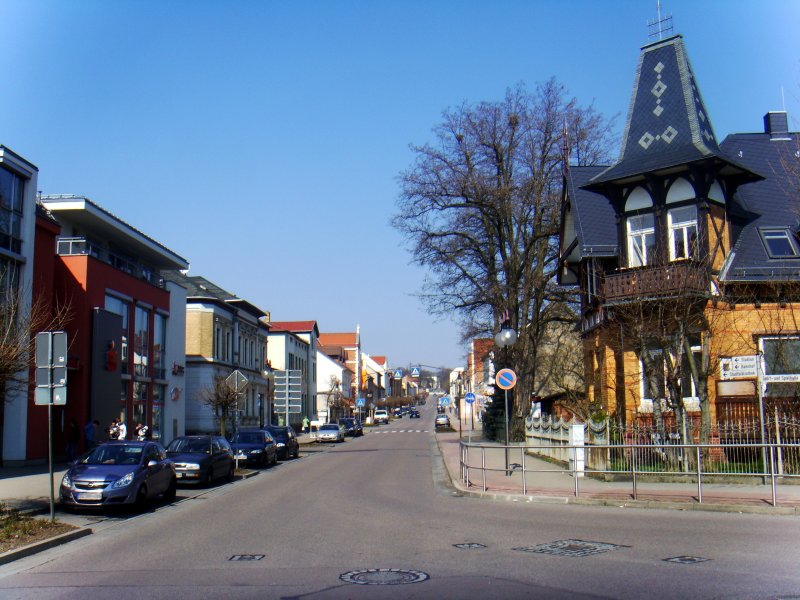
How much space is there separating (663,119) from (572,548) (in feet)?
67.5

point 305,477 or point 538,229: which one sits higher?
point 538,229

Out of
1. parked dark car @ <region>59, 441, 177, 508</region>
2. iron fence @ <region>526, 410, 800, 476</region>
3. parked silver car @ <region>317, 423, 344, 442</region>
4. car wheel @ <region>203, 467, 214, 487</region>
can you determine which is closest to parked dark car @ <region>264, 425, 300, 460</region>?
car wheel @ <region>203, 467, 214, 487</region>

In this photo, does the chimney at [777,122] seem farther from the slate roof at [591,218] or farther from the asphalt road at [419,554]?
the asphalt road at [419,554]

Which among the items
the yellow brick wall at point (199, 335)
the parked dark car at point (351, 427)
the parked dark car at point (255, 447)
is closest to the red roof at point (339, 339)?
the parked dark car at point (351, 427)

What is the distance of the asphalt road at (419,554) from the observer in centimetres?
862

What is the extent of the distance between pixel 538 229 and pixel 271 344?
4337 cm

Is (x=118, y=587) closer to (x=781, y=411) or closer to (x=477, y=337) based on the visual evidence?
(x=781, y=411)

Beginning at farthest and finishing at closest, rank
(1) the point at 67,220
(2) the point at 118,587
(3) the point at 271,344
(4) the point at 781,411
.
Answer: (3) the point at 271,344
(1) the point at 67,220
(4) the point at 781,411
(2) the point at 118,587

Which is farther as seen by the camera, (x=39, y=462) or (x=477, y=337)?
(x=477, y=337)

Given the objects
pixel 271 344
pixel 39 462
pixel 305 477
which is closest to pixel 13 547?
pixel 305 477

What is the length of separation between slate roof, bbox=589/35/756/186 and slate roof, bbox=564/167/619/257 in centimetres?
229

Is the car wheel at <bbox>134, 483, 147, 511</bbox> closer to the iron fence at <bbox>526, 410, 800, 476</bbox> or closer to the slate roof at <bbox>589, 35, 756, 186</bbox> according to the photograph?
the iron fence at <bbox>526, 410, 800, 476</bbox>

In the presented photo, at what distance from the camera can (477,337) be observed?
43375mm

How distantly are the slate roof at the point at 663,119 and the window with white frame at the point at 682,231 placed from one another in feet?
5.13
